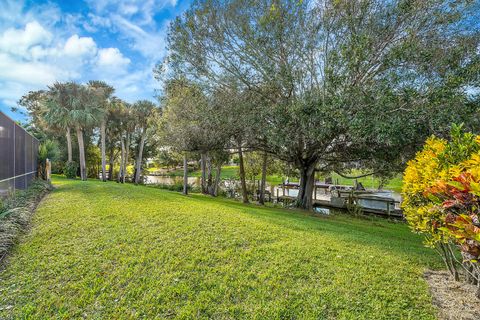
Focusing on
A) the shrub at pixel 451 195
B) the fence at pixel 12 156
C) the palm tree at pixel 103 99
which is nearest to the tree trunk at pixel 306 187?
the shrub at pixel 451 195

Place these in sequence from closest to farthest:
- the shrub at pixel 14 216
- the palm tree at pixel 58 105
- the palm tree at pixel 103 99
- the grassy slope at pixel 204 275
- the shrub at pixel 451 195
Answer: the shrub at pixel 451 195, the grassy slope at pixel 204 275, the shrub at pixel 14 216, the palm tree at pixel 58 105, the palm tree at pixel 103 99

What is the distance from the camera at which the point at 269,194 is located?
1711 cm

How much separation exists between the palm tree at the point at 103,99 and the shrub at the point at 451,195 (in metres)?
19.8

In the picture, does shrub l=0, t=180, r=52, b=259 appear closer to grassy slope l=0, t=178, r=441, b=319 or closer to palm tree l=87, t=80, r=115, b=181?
grassy slope l=0, t=178, r=441, b=319

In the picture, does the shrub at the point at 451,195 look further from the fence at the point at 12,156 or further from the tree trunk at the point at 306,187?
the fence at the point at 12,156

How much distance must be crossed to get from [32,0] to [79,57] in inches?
97.6

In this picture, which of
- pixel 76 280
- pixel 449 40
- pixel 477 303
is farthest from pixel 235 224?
pixel 449 40

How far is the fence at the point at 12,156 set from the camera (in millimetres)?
6574

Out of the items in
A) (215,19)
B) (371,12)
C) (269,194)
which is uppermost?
(215,19)

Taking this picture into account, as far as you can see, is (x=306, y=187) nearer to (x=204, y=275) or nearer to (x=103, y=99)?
(x=204, y=275)

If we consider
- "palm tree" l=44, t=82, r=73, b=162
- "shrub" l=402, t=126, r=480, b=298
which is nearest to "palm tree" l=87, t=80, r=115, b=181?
"palm tree" l=44, t=82, r=73, b=162

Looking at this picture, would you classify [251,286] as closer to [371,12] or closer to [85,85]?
[371,12]

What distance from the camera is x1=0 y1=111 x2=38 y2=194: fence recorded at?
6574mm

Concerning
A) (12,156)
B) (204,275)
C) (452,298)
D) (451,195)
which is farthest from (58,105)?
(452,298)
